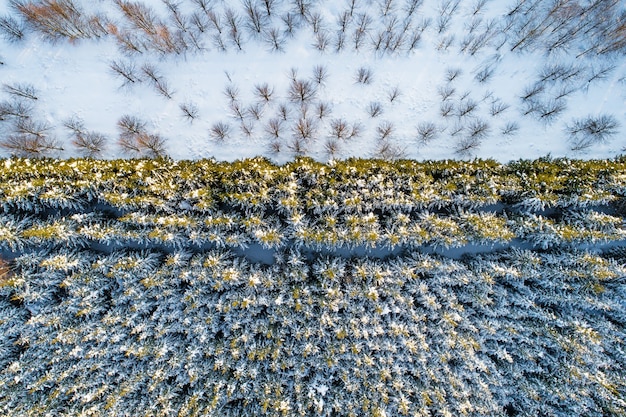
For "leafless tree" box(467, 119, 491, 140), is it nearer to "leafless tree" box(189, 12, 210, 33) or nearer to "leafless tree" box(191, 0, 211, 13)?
"leafless tree" box(189, 12, 210, 33)

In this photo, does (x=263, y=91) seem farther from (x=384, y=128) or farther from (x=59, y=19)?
(x=59, y=19)

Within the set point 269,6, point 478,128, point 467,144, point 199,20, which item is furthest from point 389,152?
point 199,20

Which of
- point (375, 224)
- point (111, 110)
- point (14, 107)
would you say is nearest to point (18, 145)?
point (14, 107)

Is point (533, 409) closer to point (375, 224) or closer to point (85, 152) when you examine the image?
point (375, 224)

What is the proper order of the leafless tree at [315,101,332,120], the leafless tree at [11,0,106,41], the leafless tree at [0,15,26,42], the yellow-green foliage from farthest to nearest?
1. the leafless tree at [315,101,332,120]
2. the leafless tree at [0,15,26,42]
3. the leafless tree at [11,0,106,41]
4. the yellow-green foliage

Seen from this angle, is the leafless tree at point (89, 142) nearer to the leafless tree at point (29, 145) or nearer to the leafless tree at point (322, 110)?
the leafless tree at point (29, 145)

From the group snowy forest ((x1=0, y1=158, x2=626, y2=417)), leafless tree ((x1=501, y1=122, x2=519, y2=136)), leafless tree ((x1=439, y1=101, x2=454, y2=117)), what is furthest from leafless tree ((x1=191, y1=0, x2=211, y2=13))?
leafless tree ((x1=501, y1=122, x2=519, y2=136))
